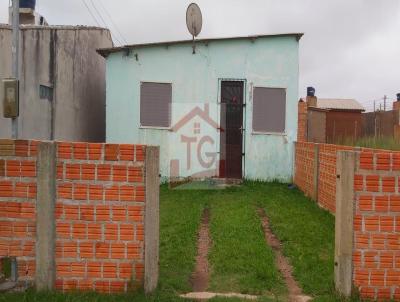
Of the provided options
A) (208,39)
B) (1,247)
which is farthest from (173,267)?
(208,39)

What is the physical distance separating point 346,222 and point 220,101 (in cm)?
787

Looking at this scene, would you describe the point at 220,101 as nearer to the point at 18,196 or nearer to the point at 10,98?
the point at 10,98

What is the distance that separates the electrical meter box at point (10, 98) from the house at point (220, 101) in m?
7.30

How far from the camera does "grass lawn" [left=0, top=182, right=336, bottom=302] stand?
439 cm

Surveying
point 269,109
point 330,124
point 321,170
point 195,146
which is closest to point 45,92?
point 195,146

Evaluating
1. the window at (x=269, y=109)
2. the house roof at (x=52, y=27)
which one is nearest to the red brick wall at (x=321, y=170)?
the window at (x=269, y=109)

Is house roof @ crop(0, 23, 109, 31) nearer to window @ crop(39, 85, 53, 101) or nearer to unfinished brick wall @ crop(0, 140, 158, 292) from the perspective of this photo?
window @ crop(39, 85, 53, 101)

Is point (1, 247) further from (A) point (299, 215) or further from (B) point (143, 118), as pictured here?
(B) point (143, 118)

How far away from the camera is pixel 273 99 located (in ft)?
38.5

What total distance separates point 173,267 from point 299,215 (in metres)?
3.46

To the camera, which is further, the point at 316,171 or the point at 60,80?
the point at 60,80

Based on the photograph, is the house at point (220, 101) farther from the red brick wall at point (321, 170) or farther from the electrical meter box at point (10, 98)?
the electrical meter box at point (10, 98)

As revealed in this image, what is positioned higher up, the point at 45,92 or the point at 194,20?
the point at 194,20

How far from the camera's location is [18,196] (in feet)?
13.5
